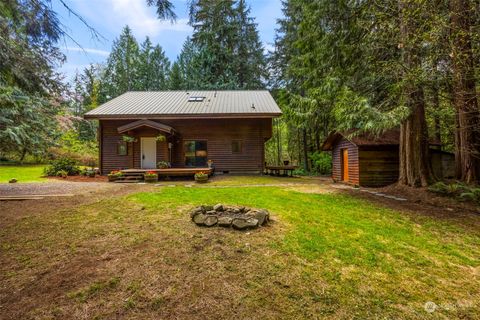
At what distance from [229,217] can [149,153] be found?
35.8 ft

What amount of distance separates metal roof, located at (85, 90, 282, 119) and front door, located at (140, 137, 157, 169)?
1442 millimetres

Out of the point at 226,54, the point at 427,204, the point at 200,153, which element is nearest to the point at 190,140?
the point at 200,153

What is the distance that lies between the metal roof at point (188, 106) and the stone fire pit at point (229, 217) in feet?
30.9

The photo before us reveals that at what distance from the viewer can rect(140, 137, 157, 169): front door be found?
547 inches

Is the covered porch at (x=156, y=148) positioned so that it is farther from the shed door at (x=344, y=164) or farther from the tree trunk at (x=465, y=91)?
the tree trunk at (x=465, y=91)

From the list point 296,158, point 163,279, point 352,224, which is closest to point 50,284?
point 163,279

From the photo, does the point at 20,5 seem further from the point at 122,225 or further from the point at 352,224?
the point at 352,224

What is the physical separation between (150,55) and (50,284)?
99.5ft

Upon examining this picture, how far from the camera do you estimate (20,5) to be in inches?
140

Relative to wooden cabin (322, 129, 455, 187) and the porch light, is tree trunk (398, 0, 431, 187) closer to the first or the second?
wooden cabin (322, 129, 455, 187)

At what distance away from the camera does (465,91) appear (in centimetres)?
622

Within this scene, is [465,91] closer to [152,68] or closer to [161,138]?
[161,138]

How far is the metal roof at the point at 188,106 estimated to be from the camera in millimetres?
13578

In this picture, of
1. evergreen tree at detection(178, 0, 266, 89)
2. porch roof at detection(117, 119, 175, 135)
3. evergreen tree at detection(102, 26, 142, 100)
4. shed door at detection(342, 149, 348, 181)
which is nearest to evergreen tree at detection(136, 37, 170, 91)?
evergreen tree at detection(102, 26, 142, 100)
